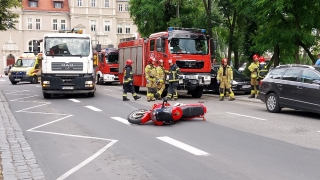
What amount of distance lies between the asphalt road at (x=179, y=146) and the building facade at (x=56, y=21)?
6578 centimetres

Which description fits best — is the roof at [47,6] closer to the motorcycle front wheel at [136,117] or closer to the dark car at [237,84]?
the dark car at [237,84]

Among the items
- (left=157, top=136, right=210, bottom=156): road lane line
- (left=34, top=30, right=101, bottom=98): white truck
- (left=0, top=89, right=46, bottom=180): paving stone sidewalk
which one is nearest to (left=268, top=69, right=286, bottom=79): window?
(left=157, top=136, right=210, bottom=156): road lane line

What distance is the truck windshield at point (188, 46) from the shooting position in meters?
21.0

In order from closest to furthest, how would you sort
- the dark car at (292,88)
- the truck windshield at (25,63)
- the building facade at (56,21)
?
the dark car at (292,88)
the truck windshield at (25,63)
the building facade at (56,21)

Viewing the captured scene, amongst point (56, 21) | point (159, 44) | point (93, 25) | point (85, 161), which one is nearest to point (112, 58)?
point (159, 44)

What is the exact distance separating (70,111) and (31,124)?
3.35 m

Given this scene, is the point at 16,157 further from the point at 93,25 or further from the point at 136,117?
the point at 93,25

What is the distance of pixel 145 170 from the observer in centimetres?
728

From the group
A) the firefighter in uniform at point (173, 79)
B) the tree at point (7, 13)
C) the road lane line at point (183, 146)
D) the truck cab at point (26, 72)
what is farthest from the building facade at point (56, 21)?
the road lane line at point (183, 146)

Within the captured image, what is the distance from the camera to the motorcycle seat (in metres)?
12.6

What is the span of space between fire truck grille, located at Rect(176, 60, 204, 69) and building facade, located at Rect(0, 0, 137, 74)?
58.6 metres

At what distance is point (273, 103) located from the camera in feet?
49.6

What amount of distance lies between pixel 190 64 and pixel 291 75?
6904 millimetres

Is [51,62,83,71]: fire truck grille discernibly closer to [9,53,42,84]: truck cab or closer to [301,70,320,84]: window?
[301,70,320,84]: window
